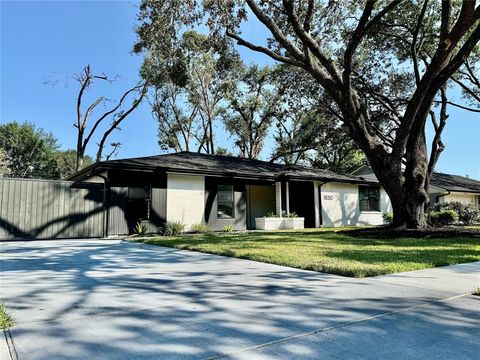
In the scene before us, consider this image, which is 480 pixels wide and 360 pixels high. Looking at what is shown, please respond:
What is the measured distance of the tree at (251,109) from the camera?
90.9ft

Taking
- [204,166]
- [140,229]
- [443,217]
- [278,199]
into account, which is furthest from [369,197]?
[140,229]

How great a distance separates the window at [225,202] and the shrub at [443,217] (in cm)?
1226

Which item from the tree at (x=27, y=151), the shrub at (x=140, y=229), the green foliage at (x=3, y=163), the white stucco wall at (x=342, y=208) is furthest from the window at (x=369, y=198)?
the tree at (x=27, y=151)

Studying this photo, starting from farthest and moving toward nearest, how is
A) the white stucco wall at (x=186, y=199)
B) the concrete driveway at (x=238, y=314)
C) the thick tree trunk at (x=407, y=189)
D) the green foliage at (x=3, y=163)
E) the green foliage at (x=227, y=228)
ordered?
the green foliage at (x=3, y=163)
the green foliage at (x=227, y=228)
the white stucco wall at (x=186, y=199)
the thick tree trunk at (x=407, y=189)
the concrete driveway at (x=238, y=314)

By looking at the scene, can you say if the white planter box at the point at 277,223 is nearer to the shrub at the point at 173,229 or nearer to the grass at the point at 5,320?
the shrub at the point at 173,229

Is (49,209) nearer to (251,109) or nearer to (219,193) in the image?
(219,193)

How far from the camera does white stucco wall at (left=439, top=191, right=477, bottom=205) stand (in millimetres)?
27547

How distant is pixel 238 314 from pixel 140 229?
10.6m

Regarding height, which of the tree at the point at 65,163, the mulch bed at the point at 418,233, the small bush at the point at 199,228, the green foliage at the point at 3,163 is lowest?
the mulch bed at the point at 418,233

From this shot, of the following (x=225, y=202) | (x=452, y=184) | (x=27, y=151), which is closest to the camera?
(x=225, y=202)

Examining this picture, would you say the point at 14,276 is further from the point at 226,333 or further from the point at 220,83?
the point at 220,83

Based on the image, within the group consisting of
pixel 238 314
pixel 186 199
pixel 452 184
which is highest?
pixel 452 184

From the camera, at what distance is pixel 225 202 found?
16.6m

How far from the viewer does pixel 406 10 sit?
16234mm
